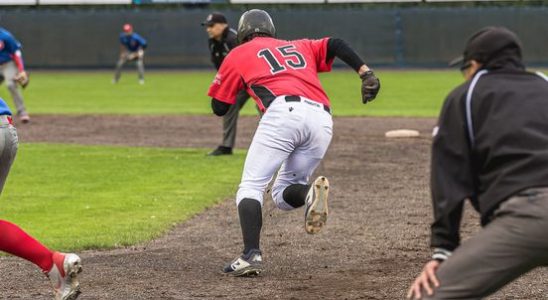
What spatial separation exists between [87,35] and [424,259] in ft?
118

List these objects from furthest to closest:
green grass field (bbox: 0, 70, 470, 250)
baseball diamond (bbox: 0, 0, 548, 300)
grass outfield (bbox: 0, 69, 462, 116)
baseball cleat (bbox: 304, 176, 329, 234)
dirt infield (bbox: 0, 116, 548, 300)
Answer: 1. grass outfield (bbox: 0, 69, 462, 116)
2. green grass field (bbox: 0, 70, 470, 250)
3. baseball cleat (bbox: 304, 176, 329, 234)
4. dirt infield (bbox: 0, 116, 548, 300)
5. baseball diamond (bbox: 0, 0, 548, 300)

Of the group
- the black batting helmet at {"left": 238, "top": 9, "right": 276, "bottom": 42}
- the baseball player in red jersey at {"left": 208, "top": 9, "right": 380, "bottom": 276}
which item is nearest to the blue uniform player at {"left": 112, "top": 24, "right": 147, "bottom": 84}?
the black batting helmet at {"left": 238, "top": 9, "right": 276, "bottom": 42}

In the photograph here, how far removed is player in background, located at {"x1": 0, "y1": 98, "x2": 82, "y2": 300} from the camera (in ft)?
20.6

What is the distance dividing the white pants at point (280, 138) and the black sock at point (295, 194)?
1.01 feet

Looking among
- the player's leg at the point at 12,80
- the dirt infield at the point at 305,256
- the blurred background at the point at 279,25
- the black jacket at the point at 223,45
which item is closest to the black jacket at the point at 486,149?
the dirt infield at the point at 305,256

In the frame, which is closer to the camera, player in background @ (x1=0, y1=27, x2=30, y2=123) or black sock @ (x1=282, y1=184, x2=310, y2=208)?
black sock @ (x1=282, y1=184, x2=310, y2=208)

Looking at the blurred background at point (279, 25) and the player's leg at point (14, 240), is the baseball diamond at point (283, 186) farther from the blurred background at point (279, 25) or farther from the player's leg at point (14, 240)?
the blurred background at point (279, 25)

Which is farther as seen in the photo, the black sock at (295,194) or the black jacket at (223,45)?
the black jacket at (223,45)

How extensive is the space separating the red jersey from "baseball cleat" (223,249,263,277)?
3.67 feet

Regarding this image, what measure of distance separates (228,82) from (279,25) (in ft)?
110

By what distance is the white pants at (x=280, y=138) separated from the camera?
24.4 ft

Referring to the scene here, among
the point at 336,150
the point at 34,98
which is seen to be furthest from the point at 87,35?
the point at 336,150

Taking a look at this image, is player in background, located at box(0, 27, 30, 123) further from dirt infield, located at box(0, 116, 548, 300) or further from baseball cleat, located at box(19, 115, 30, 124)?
dirt infield, located at box(0, 116, 548, 300)

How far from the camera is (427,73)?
39.8 meters
